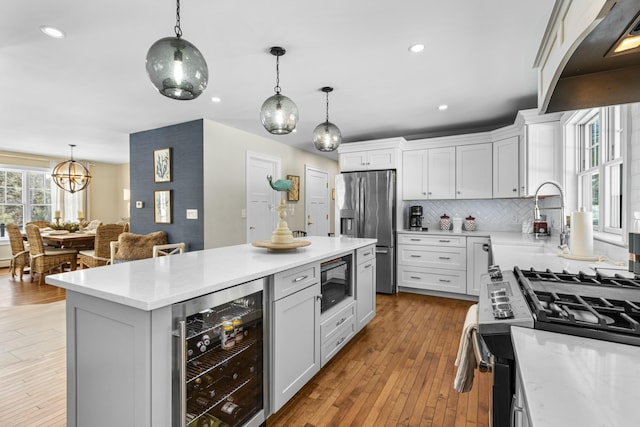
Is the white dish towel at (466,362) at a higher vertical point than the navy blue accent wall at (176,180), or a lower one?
lower

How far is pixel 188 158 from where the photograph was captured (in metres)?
4.29

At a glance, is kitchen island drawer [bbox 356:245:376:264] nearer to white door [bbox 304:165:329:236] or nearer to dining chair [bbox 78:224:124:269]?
white door [bbox 304:165:329:236]

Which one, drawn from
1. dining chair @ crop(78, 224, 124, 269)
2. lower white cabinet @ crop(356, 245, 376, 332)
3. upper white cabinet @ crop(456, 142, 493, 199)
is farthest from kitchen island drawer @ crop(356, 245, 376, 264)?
dining chair @ crop(78, 224, 124, 269)

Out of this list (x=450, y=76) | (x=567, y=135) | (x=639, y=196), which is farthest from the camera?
(x=567, y=135)

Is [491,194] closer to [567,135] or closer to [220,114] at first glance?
[567,135]

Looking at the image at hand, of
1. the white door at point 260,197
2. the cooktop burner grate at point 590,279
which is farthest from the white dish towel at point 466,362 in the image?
the white door at point 260,197

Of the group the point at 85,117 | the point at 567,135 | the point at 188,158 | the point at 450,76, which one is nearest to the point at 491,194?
the point at 567,135

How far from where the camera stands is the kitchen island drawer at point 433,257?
4.10 metres

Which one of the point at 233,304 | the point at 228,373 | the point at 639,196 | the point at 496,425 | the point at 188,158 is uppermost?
the point at 188,158

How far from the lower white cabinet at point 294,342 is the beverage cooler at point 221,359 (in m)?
0.08

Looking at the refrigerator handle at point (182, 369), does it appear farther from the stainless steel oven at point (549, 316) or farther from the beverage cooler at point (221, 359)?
the stainless steel oven at point (549, 316)

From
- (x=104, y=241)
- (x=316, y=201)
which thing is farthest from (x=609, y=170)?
(x=104, y=241)

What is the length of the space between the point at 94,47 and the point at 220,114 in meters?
1.70

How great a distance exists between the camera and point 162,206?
181 inches
